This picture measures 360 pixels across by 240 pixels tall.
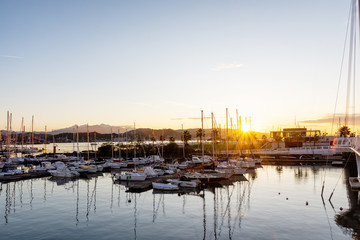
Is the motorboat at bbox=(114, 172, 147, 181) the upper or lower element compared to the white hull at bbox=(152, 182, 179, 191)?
upper

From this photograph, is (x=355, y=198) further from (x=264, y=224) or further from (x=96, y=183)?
(x=96, y=183)

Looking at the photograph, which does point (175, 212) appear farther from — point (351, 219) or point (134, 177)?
point (134, 177)

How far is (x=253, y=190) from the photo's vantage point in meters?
52.5

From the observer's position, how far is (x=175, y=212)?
3853cm

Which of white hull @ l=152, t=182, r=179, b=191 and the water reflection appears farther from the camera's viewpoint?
white hull @ l=152, t=182, r=179, b=191

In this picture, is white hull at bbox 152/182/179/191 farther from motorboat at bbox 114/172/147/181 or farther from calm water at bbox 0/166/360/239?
motorboat at bbox 114/172/147/181

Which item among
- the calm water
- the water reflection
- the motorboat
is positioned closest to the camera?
the water reflection

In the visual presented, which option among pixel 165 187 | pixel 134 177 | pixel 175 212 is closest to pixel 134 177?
pixel 134 177

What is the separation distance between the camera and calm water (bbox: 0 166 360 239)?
3036 cm

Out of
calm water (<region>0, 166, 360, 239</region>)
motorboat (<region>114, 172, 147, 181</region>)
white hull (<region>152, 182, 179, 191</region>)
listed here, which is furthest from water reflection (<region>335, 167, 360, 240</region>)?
motorboat (<region>114, 172, 147, 181</region>)

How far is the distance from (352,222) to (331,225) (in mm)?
3169

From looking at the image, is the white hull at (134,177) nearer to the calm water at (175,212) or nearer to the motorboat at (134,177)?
the motorboat at (134,177)

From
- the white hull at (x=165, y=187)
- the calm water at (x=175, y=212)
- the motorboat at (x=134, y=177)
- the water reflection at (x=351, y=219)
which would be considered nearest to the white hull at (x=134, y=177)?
the motorboat at (x=134, y=177)

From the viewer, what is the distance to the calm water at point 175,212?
99.6ft
